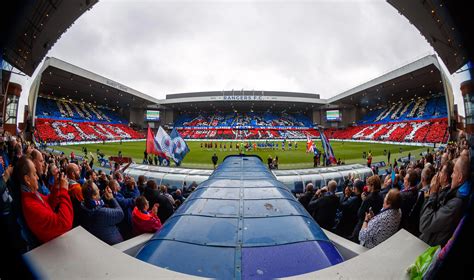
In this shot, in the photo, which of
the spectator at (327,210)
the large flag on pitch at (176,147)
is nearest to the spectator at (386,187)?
the spectator at (327,210)

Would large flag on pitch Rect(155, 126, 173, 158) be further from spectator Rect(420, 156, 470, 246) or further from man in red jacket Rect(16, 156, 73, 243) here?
spectator Rect(420, 156, 470, 246)

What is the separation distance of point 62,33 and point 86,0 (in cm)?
32

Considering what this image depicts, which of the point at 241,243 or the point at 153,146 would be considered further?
the point at 153,146

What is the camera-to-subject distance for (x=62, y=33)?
142 cm

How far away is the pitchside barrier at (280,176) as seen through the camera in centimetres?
831

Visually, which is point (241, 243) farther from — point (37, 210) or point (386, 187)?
point (386, 187)

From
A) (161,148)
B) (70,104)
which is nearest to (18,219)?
(70,104)

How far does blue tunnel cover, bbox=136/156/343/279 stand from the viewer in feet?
4.63

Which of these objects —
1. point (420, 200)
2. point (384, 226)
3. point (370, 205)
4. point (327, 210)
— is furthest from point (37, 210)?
point (327, 210)

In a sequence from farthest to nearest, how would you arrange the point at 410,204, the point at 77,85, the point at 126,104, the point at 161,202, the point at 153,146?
the point at 153,146
the point at 126,104
the point at 161,202
the point at 77,85
the point at 410,204

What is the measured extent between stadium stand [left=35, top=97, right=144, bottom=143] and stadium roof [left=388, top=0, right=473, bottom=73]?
9.32ft

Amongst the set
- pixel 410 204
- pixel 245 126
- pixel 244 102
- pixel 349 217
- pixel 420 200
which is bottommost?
pixel 349 217

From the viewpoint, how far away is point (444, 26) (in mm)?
1157

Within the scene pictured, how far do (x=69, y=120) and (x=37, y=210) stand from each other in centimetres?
237
